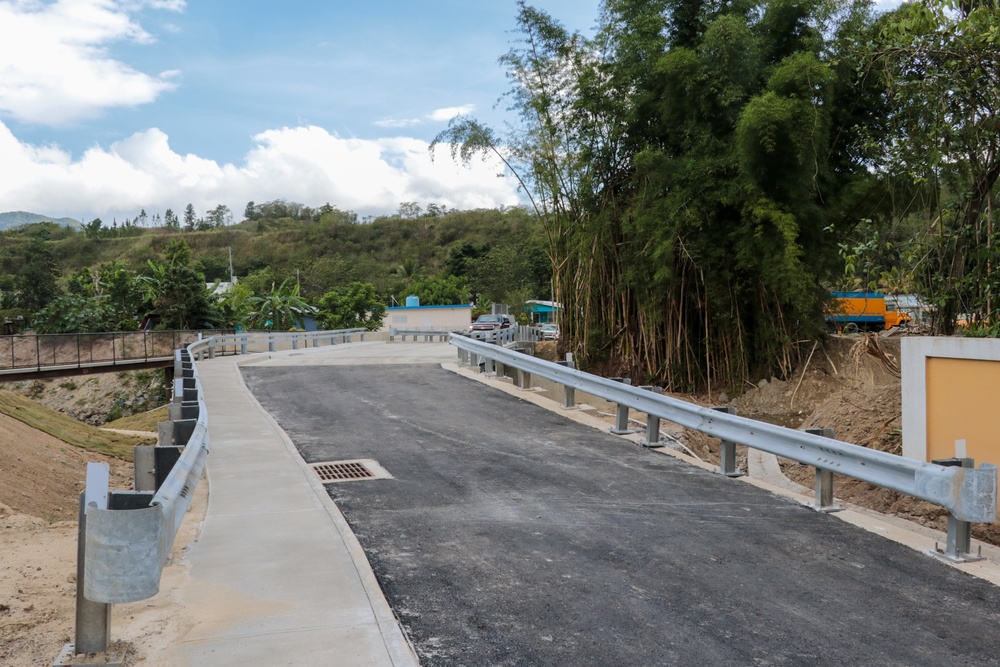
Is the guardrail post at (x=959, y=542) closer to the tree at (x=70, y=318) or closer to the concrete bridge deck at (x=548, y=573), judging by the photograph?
the concrete bridge deck at (x=548, y=573)

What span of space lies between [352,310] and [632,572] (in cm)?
6122

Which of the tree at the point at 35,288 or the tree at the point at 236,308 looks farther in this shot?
the tree at the point at 35,288

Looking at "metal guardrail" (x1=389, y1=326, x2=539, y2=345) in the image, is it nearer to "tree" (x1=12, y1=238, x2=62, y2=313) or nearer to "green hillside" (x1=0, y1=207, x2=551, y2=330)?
"green hillside" (x1=0, y1=207, x2=551, y2=330)

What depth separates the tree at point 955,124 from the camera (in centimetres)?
955

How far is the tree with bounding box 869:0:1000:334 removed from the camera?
955 centimetres

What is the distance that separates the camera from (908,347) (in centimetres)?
905

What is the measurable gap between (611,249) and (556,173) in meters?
2.89

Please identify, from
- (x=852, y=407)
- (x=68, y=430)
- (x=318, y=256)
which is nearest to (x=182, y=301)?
(x=68, y=430)

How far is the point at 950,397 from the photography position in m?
8.62

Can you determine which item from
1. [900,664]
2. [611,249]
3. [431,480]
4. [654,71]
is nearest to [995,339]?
[900,664]

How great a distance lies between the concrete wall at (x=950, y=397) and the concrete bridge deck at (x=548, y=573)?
6.05ft

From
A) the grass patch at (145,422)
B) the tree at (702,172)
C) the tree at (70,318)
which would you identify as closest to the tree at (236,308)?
the tree at (70,318)

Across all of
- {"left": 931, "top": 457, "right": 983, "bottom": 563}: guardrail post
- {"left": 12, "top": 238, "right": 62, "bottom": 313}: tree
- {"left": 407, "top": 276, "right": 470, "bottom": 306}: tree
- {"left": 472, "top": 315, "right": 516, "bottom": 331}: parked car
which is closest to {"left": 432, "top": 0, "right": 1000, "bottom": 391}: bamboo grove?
{"left": 931, "top": 457, "right": 983, "bottom": 563}: guardrail post

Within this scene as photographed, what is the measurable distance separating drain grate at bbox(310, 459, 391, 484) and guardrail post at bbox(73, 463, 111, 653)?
4463mm
